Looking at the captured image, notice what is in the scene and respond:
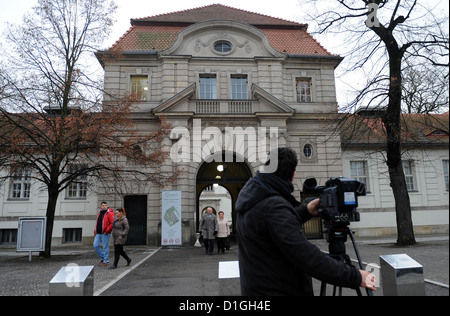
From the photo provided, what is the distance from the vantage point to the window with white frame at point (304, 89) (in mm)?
21531

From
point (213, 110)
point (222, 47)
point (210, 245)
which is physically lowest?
point (210, 245)

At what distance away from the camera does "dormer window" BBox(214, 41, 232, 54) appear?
20.9 meters

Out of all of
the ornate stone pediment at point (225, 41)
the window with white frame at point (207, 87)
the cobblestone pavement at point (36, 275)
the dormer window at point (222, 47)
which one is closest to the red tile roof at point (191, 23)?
the ornate stone pediment at point (225, 41)

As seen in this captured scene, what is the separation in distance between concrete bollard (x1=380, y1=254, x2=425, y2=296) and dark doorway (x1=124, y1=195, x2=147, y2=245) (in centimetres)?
1703

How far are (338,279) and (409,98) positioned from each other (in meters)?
11.7

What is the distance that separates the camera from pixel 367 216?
20.9 meters

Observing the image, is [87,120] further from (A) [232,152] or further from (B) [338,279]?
(B) [338,279]

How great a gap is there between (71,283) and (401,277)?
124 inches

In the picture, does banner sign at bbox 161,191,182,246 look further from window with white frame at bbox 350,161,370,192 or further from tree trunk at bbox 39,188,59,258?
window with white frame at bbox 350,161,370,192

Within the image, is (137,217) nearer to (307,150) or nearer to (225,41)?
(307,150)

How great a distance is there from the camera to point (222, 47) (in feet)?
68.8

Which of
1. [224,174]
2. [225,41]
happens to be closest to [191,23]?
[225,41]

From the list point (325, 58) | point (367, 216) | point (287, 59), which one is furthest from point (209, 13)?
point (367, 216)

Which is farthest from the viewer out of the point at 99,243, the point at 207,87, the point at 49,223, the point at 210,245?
the point at 207,87
